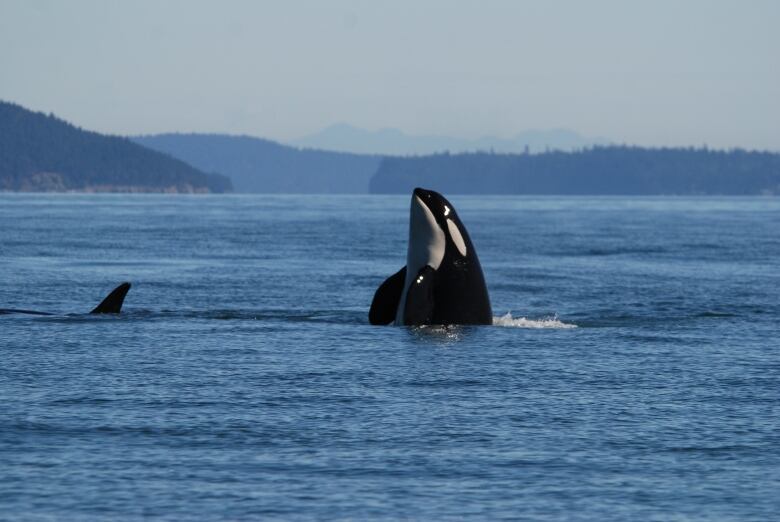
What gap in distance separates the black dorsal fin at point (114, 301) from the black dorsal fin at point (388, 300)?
3828 millimetres

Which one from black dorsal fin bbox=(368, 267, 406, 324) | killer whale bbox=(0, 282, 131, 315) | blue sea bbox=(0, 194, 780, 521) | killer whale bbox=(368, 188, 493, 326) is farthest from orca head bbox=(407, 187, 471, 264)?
killer whale bbox=(0, 282, 131, 315)

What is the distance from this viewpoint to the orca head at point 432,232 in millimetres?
Answer: 21219

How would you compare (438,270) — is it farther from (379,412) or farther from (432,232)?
(379,412)

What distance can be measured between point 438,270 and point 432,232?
572 mm

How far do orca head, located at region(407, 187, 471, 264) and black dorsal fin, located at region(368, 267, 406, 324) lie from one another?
1.92 feet

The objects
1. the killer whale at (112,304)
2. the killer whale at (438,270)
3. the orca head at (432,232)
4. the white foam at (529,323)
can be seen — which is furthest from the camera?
the white foam at (529,323)

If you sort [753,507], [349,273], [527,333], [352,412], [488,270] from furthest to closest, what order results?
[488,270]
[349,273]
[527,333]
[352,412]
[753,507]

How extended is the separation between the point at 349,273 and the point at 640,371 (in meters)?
22.0

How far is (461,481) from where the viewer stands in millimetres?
11484

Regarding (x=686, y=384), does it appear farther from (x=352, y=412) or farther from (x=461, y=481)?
(x=461, y=481)

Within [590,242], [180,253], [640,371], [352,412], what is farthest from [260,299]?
[590,242]

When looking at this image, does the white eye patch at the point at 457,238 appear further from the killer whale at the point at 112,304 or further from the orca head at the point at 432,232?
the killer whale at the point at 112,304

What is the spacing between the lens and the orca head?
21219 millimetres

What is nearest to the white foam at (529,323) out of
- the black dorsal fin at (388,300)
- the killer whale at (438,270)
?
the killer whale at (438,270)
